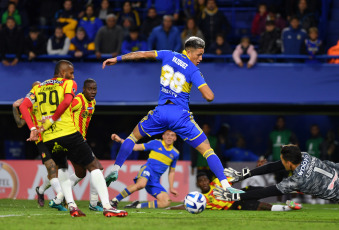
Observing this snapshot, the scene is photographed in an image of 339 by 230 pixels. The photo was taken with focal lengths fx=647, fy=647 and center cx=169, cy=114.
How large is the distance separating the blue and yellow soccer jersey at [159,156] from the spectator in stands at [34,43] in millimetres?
4957

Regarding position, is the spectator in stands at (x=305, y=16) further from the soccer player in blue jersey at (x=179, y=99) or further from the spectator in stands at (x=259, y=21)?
the soccer player in blue jersey at (x=179, y=99)

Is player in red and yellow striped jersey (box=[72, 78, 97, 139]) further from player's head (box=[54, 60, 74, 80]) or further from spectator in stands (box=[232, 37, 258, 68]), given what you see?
spectator in stands (box=[232, 37, 258, 68])

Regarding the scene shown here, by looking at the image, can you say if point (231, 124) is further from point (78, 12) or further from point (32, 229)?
point (32, 229)

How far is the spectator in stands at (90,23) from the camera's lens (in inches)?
660

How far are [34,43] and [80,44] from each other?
4.02ft

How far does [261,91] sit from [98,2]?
5951 millimetres

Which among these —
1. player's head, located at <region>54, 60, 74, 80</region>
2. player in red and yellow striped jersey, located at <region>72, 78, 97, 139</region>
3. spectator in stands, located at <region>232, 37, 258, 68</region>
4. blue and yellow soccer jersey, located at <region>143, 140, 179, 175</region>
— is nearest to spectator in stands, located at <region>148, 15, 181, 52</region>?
spectator in stands, located at <region>232, 37, 258, 68</region>

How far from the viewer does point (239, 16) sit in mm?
19234

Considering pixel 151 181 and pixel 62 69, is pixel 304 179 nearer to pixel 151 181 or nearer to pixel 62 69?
pixel 62 69

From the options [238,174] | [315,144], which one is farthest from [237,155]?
[238,174]

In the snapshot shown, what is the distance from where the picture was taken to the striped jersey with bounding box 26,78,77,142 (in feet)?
27.9

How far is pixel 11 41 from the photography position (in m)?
16.3

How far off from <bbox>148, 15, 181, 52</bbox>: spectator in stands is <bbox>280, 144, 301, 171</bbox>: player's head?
23.5 feet

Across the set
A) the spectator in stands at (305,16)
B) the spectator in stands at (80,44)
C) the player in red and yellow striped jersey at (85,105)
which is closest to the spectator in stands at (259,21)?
the spectator in stands at (305,16)
